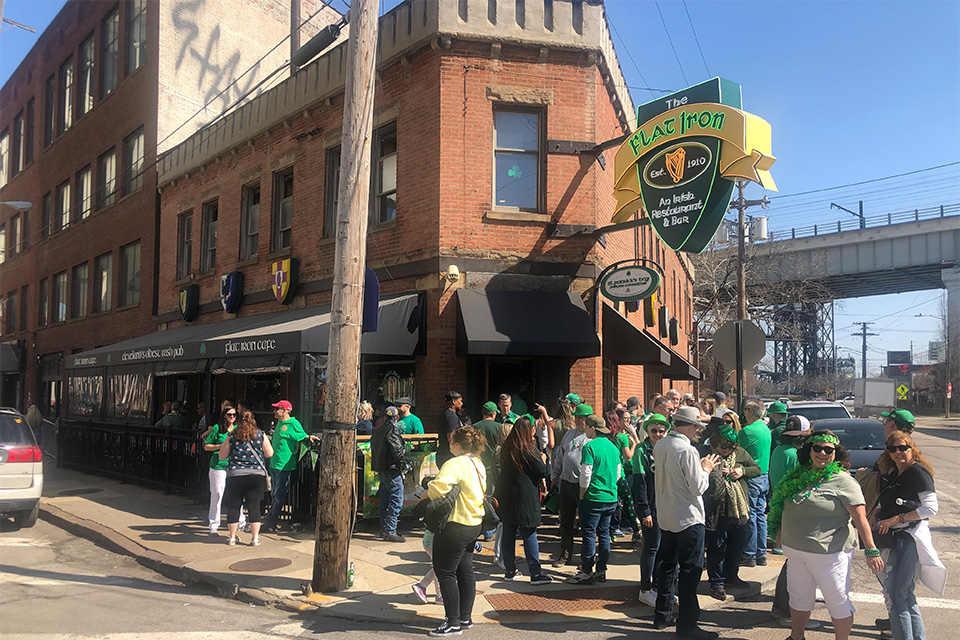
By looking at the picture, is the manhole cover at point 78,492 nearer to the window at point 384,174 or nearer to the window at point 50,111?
the window at point 384,174

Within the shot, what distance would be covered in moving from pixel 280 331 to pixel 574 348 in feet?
15.3

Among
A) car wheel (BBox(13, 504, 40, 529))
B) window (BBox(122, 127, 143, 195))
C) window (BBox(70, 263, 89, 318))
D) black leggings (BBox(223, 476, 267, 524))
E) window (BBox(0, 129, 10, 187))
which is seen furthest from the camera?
window (BBox(0, 129, 10, 187))

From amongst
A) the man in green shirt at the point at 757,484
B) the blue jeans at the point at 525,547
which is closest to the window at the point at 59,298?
the blue jeans at the point at 525,547

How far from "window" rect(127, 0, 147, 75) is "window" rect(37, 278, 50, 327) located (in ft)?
34.0

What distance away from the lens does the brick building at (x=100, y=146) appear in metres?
22.6

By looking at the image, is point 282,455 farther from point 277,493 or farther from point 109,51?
point 109,51

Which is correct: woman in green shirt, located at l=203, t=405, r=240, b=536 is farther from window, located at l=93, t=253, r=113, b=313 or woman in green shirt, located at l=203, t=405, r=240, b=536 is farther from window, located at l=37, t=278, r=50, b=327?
window, located at l=37, t=278, r=50, b=327

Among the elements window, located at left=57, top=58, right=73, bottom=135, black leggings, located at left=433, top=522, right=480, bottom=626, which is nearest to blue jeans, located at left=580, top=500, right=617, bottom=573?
black leggings, located at left=433, top=522, right=480, bottom=626

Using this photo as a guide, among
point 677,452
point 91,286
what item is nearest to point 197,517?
point 677,452

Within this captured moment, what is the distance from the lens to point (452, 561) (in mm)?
5938

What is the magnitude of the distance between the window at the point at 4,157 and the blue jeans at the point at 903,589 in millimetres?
38815

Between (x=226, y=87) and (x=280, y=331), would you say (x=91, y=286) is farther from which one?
(x=280, y=331)

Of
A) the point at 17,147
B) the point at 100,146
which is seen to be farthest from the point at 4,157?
the point at 100,146

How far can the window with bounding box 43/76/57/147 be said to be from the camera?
29.5 m
